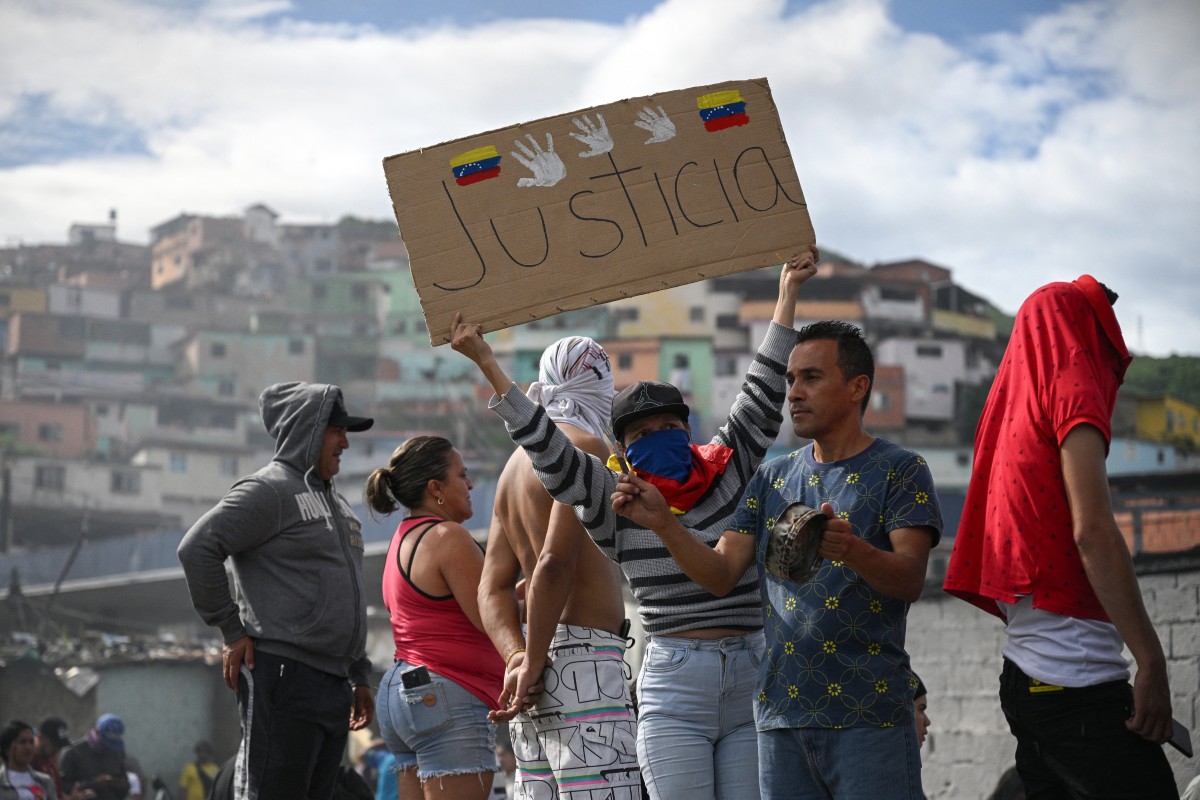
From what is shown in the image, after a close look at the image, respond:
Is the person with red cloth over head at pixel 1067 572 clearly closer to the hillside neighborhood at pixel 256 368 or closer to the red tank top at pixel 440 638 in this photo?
the red tank top at pixel 440 638

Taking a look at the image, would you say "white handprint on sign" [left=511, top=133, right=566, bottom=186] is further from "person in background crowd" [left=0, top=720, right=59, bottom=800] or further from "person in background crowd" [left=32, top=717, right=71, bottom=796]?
"person in background crowd" [left=32, top=717, right=71, bottom=796]

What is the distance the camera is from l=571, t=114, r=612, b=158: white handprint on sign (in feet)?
12.7

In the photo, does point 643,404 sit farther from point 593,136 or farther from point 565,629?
point 593,136

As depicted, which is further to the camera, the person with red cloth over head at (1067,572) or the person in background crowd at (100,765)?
the person in background crowd at (100,765)

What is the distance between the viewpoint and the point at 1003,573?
313cm

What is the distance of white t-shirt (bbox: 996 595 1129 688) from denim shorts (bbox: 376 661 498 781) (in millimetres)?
2139

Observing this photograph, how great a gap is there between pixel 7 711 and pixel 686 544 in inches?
1184

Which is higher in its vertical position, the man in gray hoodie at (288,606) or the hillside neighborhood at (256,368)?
the hillside neighborhood at (256,368)

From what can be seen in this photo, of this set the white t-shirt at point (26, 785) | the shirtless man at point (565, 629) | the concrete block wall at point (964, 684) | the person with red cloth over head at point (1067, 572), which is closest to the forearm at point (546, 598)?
the shirtless man at point (565, 629)

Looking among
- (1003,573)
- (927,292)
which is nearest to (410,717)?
(1003,573)

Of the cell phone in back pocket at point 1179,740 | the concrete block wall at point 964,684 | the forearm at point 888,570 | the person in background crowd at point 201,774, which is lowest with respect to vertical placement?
the person in background crowd at point 201,774

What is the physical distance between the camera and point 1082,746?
9.70 ft

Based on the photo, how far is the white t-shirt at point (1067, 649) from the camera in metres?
3.00

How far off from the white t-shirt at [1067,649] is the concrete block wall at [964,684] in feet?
14.7
